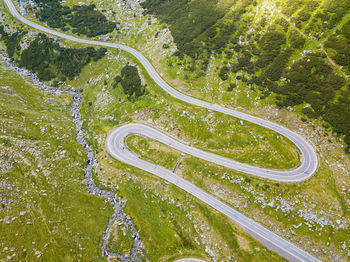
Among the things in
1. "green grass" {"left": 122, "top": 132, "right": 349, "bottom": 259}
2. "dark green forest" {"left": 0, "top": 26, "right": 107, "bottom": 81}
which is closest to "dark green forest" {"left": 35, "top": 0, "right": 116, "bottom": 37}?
"dark green forest" {"left": 0, "top": 26, "right": 107, "bottom": 81}

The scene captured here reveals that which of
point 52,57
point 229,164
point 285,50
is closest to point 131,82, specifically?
point 52,57

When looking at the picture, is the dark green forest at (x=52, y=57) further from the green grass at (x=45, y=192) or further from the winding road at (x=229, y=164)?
the winding road at (x=229, y=164)

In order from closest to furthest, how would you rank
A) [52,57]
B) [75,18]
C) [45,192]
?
[45,192]
[52,57]
[75,18]

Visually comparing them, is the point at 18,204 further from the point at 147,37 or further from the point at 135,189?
the point at 147,37

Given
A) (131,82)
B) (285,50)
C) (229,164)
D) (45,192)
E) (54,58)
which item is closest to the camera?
(45,192)

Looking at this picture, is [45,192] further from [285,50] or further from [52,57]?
[285,50]

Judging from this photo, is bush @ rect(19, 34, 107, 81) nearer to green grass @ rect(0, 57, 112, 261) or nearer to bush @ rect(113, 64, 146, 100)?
bush @ rect(113, 64, 146, 100)
